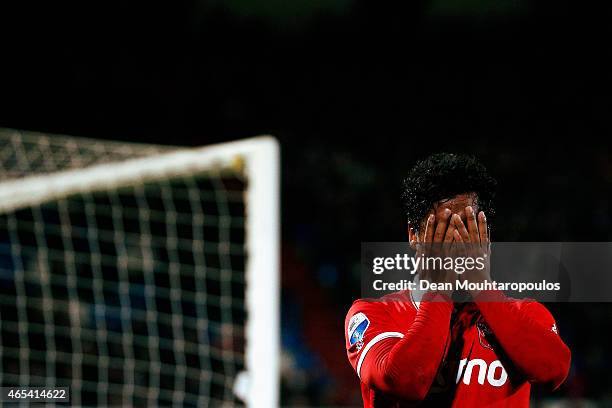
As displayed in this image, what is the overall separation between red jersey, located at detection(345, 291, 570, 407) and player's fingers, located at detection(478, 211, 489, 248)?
2.8 inches

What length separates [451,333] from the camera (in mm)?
1090

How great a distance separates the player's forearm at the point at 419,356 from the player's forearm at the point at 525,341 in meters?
0.06

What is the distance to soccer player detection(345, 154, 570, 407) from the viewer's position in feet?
3.22

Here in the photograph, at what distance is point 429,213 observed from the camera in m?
1.05

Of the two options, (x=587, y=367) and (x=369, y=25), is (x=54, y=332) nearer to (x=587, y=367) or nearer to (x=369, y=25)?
(x=587, y=367)

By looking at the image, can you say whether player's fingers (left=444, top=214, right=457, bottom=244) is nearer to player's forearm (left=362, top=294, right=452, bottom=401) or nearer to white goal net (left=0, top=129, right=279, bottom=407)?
player's forearm (left=362, top=294, right=452, bottom=401)

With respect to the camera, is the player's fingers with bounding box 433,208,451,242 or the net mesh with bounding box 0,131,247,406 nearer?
the player's fingers with bounding box 433,208,451,242

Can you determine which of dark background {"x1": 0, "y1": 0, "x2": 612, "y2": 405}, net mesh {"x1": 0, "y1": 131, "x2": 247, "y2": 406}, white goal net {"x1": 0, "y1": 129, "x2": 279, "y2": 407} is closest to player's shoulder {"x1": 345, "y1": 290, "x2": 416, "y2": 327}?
white goal net {"x1": 0, "y1": 129, "x2": 279, "y2": 407}

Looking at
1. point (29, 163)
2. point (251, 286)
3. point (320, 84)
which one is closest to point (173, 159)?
point (251, 286)

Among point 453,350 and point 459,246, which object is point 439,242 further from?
point 453,350

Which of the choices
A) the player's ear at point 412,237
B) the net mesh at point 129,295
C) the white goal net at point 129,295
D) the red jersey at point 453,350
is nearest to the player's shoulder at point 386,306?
the red jersey at point 453,350

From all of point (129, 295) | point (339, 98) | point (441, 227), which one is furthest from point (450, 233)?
point (339, 98)

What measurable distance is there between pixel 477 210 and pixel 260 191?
3.88 feet

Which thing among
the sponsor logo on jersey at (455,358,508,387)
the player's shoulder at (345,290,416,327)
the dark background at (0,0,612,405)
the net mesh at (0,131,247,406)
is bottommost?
the sponsor logo on jersey at (455,358,508,387)
